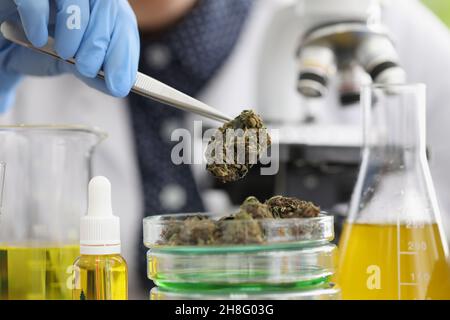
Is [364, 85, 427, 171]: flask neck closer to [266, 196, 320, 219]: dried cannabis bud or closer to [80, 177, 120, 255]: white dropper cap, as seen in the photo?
[266, 196, 320, 219]: dried cannabis bud

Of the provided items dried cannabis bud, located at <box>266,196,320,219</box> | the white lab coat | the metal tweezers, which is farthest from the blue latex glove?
the white lab coat

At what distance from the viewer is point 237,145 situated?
23.6 inches

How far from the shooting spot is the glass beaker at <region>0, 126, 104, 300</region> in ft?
2.19

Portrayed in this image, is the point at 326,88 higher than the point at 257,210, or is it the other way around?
the point at 326,88

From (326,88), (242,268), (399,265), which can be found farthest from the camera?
(326,88)

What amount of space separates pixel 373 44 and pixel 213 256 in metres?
0.78

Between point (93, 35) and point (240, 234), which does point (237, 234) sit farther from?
point (93, 35)

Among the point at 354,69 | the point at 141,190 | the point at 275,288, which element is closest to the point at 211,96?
the point at 141,190

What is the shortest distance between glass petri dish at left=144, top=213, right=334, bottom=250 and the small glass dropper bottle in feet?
0.20

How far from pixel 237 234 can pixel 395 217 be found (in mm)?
223

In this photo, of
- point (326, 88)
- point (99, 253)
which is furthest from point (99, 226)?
point (326, 88)

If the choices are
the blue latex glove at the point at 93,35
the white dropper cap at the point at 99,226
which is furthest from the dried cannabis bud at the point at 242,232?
the blue latex glove at the point at 93,35

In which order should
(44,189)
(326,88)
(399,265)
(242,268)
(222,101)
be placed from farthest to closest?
(222,101) < (326,88) < (44,189) < (399,265) < (242,268)

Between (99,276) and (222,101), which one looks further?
(222,101)
